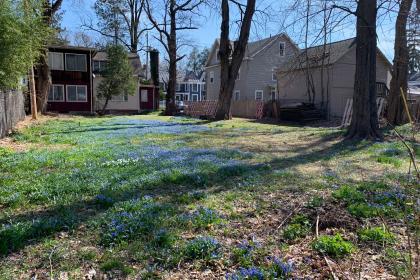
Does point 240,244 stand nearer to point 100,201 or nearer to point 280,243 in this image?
point 280,243

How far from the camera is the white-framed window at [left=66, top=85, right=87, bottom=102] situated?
36281mm

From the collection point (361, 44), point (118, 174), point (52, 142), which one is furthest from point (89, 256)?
point (361, 44)

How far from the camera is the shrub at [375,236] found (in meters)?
4.11

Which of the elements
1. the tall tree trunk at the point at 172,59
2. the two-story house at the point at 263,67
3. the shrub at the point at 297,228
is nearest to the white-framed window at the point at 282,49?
the two-story house at the point at 263,67

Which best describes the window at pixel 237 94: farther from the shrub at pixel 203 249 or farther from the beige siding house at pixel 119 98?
the shrub at pixel 203 249

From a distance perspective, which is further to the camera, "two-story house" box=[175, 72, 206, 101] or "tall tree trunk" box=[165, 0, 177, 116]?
"two-story house" box=[175, 72, 206, 101]

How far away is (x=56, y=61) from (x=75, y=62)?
5.45 ft

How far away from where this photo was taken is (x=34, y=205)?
5.34 meters

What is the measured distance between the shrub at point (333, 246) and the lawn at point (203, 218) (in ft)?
0.04

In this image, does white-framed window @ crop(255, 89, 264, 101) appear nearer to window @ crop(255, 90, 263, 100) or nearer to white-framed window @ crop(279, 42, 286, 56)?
window @ crop(255, 90, 263, 100)

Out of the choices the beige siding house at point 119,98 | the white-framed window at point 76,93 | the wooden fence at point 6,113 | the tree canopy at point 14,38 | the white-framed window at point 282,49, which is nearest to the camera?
the tree canopy at point 14,38

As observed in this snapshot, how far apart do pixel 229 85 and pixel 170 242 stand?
2141 cm

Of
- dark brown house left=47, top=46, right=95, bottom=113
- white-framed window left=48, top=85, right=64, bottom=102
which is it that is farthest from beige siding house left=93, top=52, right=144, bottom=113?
white-framed window left=48, top=85, right=64, bottom=102

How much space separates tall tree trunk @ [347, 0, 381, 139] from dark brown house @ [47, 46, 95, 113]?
2795 centimetres
